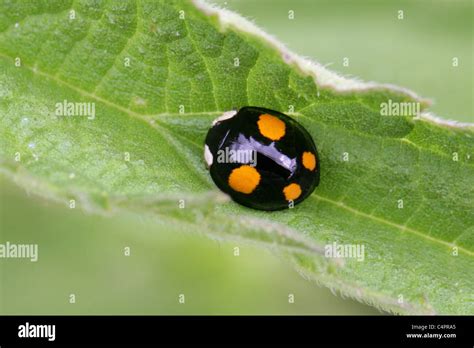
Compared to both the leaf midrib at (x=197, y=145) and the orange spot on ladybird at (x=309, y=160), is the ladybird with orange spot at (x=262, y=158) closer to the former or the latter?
the orange spot on ladybird at (x=309, y=160)

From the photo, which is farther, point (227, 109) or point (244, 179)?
point (244, 179)

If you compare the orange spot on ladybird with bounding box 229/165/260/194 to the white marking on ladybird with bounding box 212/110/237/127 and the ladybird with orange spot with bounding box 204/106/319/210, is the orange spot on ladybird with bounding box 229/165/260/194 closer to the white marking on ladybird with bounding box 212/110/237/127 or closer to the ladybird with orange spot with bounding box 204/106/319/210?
the ladybird with orange spot with bounding box 204/106/319/210

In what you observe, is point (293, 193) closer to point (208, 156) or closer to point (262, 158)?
point (262, 158)

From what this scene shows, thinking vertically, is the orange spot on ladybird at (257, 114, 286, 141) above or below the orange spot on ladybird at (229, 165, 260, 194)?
above

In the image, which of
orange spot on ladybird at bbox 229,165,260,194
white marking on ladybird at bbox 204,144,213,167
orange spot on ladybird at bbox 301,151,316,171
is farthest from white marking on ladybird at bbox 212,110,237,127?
orange spot on ladybird at bbox 301,151,316,171

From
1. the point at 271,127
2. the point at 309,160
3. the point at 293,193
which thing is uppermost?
the point at 271,127

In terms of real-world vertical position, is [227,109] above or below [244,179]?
above

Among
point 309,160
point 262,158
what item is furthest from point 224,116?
point 309,160
